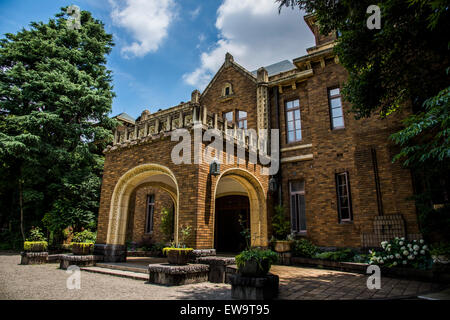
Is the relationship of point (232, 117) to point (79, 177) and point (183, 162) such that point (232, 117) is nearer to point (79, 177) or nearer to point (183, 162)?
point (183, 162)

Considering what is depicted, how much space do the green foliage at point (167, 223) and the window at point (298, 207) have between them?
20.8ft

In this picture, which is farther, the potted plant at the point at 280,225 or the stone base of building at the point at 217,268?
the potted plant at the point at 280,225

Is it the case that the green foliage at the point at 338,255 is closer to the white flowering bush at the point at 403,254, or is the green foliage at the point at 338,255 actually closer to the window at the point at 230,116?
the white flowering bush at the point at 403,254

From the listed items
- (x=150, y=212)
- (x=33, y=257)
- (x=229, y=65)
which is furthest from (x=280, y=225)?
(x=33, y=257)

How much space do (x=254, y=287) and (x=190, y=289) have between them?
5.94 feet

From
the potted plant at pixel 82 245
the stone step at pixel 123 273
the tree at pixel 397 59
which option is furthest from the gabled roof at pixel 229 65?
the stone step at pixel 123 273

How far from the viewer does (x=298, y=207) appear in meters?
11.3

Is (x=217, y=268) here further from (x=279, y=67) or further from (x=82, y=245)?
(x=279, y=67)

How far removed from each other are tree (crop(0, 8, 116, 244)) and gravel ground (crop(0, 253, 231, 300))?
24.8 ft

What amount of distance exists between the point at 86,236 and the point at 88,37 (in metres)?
13.8

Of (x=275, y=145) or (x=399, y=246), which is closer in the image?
(x=399, y=246)

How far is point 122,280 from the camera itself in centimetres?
693

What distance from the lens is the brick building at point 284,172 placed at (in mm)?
8367

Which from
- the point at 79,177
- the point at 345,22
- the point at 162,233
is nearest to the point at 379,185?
the point at 345,22
